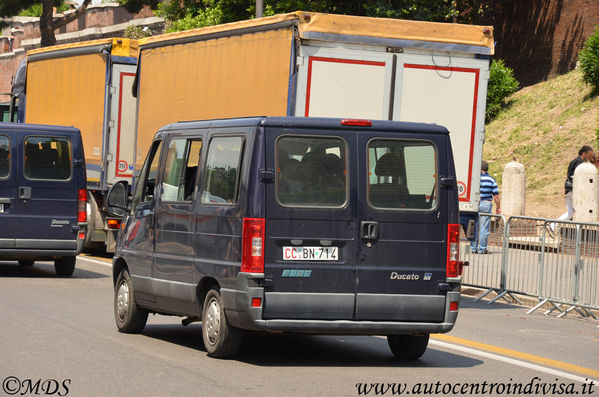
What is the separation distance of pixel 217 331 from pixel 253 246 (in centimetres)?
90

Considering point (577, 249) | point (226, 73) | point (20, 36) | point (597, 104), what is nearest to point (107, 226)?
point (226, 73)

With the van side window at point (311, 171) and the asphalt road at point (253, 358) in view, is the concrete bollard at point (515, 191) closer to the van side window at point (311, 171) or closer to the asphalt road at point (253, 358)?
the asphalt road at point (253, 358)

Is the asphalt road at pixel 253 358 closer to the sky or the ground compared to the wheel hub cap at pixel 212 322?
closer to the ground

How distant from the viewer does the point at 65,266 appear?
1719cm

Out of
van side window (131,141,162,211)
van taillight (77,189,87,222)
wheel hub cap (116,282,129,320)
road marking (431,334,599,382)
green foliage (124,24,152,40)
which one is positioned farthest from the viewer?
green foliage (124,24,152,40)

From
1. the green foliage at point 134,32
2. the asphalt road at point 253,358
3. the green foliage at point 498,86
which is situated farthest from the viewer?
the green foliage at point 134,32

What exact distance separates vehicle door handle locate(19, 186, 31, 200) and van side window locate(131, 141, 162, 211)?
6.00 meters

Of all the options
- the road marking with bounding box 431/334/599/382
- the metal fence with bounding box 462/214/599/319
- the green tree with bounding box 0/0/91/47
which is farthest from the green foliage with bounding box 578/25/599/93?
the road marking with bounding box 431/334/599/382

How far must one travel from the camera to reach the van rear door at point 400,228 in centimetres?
934

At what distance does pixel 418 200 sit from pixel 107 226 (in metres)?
12.1

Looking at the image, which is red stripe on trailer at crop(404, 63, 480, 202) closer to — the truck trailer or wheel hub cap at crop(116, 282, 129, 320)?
wheel hub cap at crop(116, 282, 129, 320)

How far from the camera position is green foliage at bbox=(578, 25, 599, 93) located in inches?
1387

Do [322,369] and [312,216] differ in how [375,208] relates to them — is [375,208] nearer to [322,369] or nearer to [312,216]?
[312,216]

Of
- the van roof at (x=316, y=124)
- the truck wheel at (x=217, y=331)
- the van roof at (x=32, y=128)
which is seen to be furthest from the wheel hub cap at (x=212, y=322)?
the van roof at (x=32, y=128)
